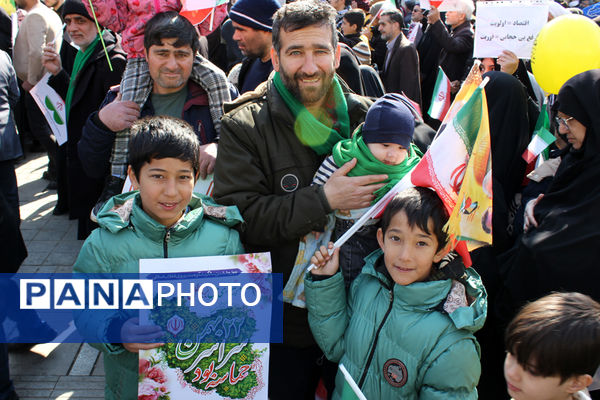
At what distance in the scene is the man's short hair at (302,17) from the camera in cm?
219

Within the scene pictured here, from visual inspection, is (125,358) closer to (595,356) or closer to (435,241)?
(435,241)

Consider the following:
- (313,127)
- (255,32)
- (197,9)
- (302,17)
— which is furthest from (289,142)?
(255,32)

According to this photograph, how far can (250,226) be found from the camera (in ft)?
7.07

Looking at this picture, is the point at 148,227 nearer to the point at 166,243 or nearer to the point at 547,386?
the point at 166,243

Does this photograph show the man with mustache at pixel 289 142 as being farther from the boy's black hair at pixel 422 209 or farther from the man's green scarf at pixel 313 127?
the boy's black hair at pixel 422 209

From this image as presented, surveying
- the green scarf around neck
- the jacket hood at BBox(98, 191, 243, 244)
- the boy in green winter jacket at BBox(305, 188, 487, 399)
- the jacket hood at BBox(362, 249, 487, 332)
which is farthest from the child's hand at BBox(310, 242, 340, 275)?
the green scarf around neck

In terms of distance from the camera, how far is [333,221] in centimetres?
221

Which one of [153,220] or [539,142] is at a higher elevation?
[539,142]

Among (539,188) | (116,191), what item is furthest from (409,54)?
(116,191)

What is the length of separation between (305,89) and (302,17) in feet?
0.97

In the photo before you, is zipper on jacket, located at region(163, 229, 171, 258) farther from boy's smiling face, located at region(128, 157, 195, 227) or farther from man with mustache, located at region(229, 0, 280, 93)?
man with mustache, located at region(229, 0, 280, 93)

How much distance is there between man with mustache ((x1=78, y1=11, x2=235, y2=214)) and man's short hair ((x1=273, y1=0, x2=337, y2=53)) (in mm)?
589

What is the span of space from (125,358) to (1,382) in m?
1.40

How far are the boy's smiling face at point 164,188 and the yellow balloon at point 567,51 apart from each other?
92.3 inches
